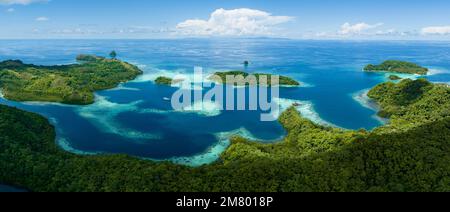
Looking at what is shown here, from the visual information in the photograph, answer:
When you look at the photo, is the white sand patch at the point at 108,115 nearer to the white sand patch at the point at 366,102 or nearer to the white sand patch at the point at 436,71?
the white sand patch at the point at 366,102

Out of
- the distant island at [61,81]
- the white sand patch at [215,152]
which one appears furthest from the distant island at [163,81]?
the white sand patch at [215,152]

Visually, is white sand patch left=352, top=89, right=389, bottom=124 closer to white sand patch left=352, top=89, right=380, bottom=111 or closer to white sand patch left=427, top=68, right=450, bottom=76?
white sand patch left=352, top=89, right=380, bottom=111

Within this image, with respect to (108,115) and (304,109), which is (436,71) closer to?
(304,109)

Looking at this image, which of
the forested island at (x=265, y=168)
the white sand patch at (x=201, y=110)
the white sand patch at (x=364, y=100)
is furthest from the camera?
the white sand patch at (x=364, y=100)

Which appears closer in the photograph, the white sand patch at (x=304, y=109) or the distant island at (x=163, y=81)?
the white sand patch at (x=304, y=109)

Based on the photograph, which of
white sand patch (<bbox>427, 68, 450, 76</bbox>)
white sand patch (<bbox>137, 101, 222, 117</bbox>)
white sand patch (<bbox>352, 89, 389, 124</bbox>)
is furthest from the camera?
white sand patch (<bbox>427, 68, 450, 76</bbox>)

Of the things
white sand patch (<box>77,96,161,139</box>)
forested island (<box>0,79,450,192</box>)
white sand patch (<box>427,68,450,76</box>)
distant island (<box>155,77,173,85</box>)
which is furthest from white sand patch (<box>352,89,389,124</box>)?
white sand patch (<box>427,68,450,76</box>)

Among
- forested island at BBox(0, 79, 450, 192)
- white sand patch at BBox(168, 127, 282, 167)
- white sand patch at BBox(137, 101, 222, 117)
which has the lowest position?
white sand patch at BBox(168, 127, 282, 167)
